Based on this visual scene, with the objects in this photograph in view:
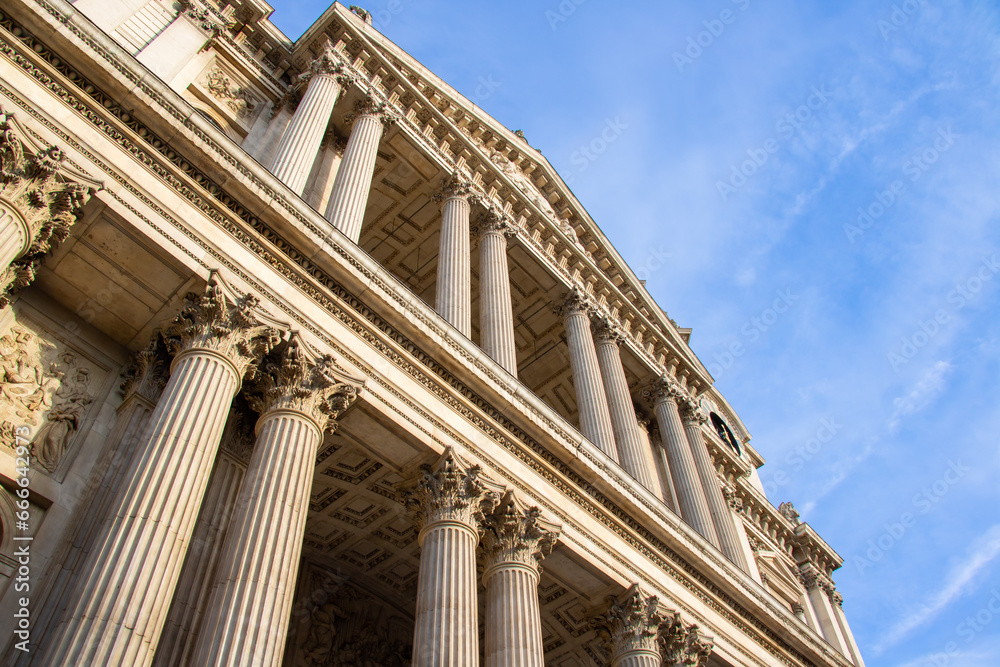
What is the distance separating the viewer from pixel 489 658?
1250 cm

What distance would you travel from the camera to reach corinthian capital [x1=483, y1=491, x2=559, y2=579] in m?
13.6

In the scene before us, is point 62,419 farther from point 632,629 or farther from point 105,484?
point 632,629

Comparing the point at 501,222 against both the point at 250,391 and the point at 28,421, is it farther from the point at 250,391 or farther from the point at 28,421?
the point at 28,421

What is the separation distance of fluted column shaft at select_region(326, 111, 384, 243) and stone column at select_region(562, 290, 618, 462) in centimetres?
736

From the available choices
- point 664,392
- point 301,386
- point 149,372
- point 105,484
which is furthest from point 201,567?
point 664,392

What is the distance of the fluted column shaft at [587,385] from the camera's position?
1939cm

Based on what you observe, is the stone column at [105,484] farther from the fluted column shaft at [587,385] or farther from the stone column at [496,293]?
the fluted column shaft at [587,385]

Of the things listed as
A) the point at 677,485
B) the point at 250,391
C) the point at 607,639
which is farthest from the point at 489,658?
the point at 677,485

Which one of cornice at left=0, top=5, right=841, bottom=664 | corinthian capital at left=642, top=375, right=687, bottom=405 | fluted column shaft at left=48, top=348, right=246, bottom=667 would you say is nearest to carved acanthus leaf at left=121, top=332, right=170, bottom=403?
fluted column shaft at left=48, top=348, right=246, bottom=667

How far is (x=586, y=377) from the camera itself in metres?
20.8

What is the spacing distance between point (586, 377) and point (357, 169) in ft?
26.8

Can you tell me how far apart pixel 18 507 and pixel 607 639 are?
11058 mm

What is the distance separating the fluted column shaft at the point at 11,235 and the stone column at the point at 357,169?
6.07 metres

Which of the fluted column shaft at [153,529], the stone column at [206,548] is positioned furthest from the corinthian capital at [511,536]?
the fluted column shaft at [153,529]
